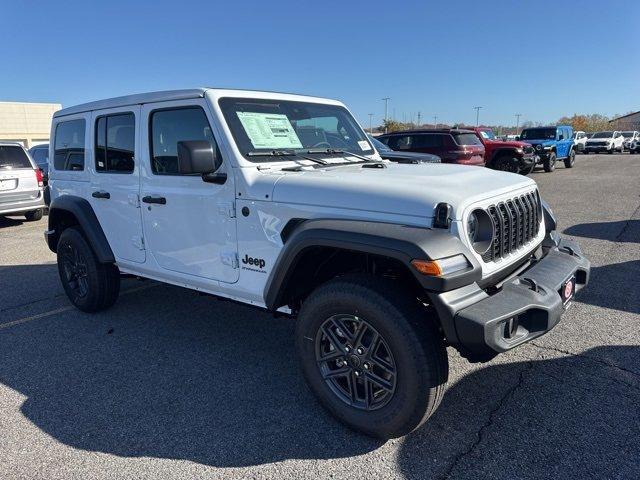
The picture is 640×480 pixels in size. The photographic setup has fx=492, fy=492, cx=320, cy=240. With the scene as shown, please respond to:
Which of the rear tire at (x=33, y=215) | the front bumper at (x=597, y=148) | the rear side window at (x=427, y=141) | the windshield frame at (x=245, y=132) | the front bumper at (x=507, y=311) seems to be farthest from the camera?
the front bumper at (x=597, y=148)

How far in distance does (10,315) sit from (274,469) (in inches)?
147

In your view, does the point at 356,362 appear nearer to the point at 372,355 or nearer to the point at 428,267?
the point at 372,355

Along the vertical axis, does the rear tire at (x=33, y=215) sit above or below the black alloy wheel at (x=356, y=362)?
below

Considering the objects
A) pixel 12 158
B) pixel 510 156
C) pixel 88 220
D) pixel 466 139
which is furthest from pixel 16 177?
pixel 510 156

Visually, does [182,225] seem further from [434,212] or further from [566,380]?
[566,380]

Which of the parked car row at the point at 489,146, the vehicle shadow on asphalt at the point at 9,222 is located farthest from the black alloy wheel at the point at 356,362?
the vehicle shadow on asphalt at the point at 9,222

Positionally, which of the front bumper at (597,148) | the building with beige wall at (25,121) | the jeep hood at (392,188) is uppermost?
the building with beige wall at (25,121)

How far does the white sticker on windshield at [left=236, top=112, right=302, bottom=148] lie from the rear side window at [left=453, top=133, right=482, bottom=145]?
11.4 m

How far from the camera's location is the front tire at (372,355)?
2482mm

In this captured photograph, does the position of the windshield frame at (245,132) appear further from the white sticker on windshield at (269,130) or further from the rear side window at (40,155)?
the rear side window at (40,155)

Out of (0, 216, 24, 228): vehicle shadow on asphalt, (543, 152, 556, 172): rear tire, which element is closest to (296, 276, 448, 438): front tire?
(0, 216, 24, 228): vehicle shadow on asphalt

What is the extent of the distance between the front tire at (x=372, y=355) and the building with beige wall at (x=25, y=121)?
50991 millimetres

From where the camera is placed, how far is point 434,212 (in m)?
2.51

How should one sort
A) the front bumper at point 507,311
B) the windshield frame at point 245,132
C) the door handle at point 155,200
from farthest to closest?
the door handle at point 155,200 → the windshield frame at point 245,132 → the front bumper at point 507,311
